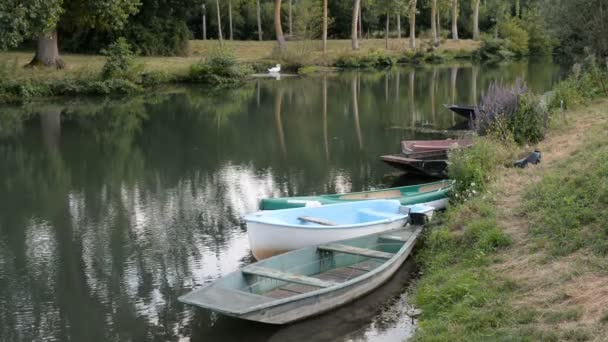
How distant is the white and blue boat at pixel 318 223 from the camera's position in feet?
38.2

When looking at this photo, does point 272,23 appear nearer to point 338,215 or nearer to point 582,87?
point 582,87

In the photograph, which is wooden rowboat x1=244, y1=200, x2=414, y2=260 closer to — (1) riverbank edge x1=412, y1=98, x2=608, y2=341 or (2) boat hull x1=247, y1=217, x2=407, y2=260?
(2) boat hull x1=247, y1=217, x2=407, y2=260

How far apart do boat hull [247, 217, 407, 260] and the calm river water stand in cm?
96

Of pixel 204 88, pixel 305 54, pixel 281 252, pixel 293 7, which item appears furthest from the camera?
pixel 293 7

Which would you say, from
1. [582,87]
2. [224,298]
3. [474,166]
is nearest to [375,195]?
[474,166]

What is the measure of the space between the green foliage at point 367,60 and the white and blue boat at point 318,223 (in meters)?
44.3

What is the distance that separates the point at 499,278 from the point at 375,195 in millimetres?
4922

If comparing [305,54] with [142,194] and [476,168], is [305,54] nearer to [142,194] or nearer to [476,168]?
[142,194]

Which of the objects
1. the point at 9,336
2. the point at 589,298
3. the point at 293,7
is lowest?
the point at 9,336

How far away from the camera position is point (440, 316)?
9250 mm

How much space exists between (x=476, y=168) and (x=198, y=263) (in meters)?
5.53

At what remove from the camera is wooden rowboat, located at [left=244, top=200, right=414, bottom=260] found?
38.2 feet

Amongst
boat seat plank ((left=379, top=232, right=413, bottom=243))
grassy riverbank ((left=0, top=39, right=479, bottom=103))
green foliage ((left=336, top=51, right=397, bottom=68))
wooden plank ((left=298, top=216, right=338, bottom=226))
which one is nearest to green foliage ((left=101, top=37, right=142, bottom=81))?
grassy riverbank ((left=0, top=39, right=479, bottom=103))

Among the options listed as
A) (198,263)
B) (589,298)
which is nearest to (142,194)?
(198,263)
